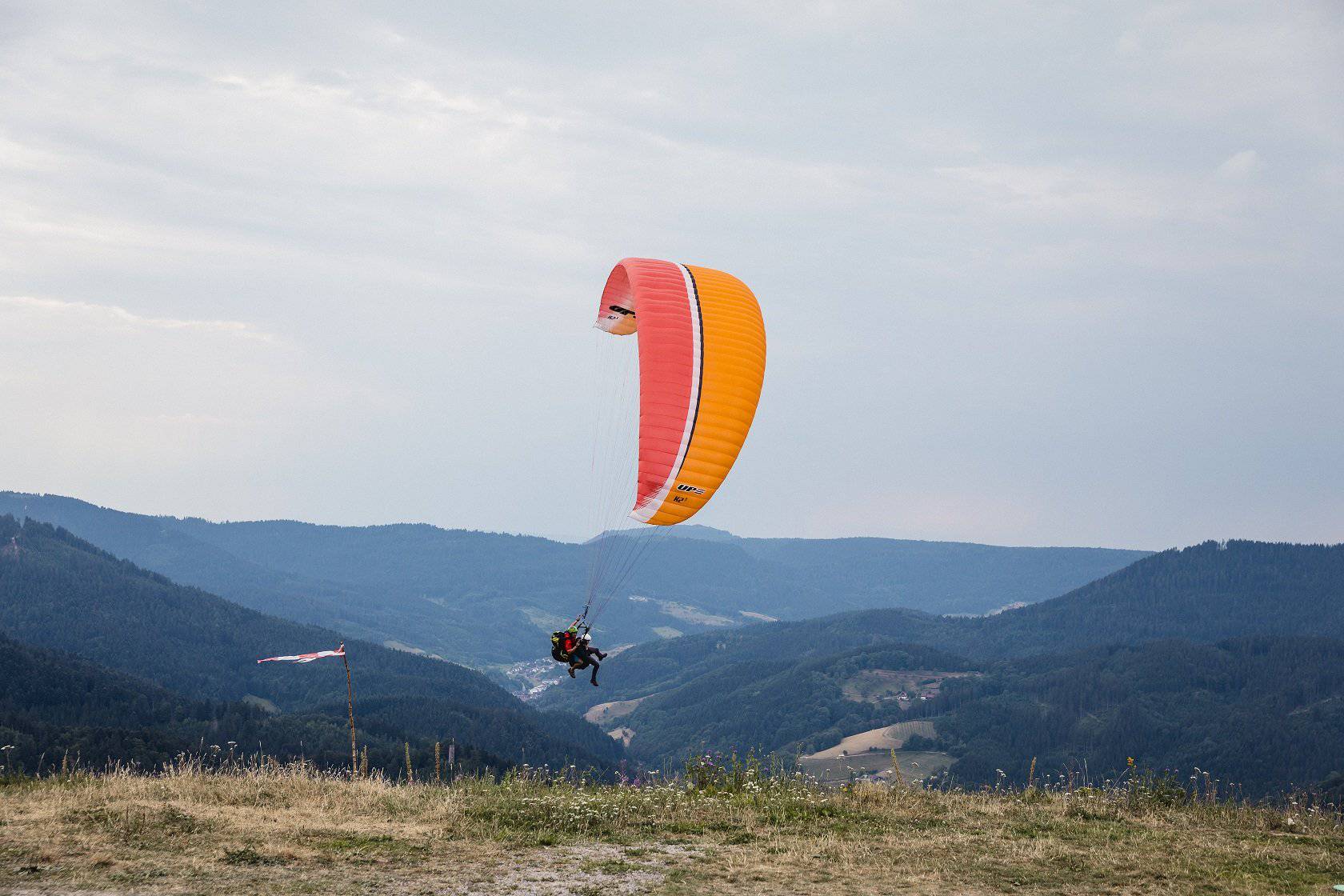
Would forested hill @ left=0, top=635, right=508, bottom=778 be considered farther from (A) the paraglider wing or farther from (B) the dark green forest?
(A) the paraglider wing

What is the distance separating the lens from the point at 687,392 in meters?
19.0

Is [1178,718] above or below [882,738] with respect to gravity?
above

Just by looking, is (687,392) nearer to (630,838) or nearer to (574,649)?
(574,649)

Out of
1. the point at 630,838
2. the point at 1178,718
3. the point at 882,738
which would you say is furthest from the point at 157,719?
the point at 1178,718

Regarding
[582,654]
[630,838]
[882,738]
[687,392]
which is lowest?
[882,738]

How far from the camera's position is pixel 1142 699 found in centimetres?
17650

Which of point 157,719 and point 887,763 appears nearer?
point 157,719

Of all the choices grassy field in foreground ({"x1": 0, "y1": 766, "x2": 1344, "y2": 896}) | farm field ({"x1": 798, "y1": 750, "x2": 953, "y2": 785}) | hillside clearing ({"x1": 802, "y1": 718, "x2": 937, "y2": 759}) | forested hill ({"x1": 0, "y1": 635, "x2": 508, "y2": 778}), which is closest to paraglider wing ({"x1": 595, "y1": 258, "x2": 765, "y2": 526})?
grassy field in foreground ({"x1": 0, "y1": 766, "x2": 1344, "y2": 896})

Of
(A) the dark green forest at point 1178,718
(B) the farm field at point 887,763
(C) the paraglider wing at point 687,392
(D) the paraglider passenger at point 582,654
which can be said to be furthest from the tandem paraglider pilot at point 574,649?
(A) the dark green forest at point 1178,718

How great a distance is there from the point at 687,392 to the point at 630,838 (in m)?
7.83

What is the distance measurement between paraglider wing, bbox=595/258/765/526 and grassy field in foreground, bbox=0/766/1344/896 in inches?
208

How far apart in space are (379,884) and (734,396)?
416 inches

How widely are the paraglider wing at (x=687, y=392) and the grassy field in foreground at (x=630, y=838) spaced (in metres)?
5.28

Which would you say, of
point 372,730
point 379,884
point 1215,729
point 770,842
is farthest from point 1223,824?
point 1215,729
